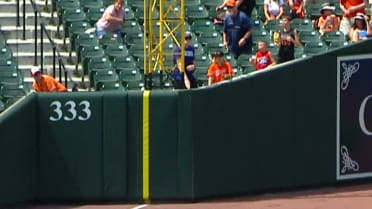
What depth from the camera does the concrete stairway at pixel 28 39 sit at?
23.2 metres

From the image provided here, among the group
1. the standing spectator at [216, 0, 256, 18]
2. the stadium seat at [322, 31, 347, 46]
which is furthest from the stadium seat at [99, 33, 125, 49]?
the stadium seat at [322, 31, 347, 46]

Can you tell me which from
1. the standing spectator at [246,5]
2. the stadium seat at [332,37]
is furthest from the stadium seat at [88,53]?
the stadium seat at [332,37]

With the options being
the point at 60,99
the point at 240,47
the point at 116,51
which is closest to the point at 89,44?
the point at 116,51

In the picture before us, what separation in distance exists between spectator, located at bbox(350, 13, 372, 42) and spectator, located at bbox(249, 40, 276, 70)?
1554mm

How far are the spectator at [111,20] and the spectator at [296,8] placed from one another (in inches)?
Answer: 112

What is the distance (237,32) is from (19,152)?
5.20m

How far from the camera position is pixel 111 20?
23516 millimetres

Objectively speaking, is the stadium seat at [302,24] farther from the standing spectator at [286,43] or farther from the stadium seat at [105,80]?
the stadium seat at [105,80]

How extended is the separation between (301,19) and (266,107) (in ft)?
13.9

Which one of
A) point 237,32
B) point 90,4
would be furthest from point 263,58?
point 90,4

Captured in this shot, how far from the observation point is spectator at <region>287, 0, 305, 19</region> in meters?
24.0

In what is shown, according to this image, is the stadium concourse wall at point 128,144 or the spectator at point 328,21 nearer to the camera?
the stadium concourse wall at point 128,144

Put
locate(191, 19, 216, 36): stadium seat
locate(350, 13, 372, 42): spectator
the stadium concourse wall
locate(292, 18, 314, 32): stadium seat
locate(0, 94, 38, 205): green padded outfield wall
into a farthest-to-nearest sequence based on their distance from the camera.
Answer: locate(191, 19, 216, 36): stadium seat < locate(292, 18, 314, 32): stadium seat < locate(350, 13, 372, 42): spectator < the stadium concourse wall < locate(0, 94, 38, 205): green padded outfield wall

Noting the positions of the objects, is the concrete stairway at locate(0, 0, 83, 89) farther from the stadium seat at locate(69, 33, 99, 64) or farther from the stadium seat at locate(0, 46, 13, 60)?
the stadium seat at locate(0, 46, 13, 60)
